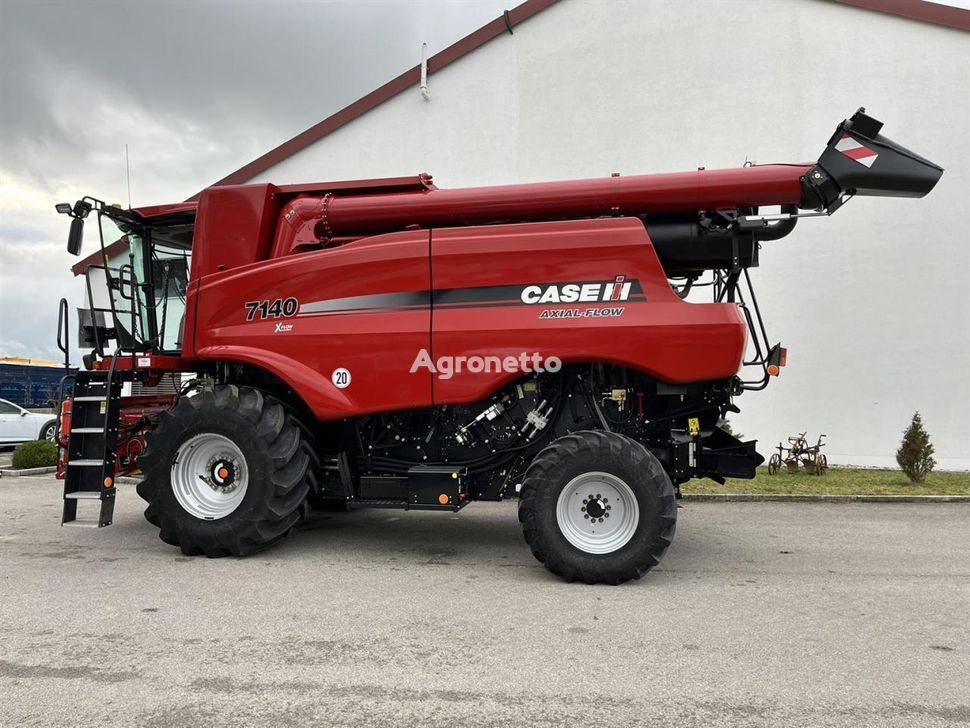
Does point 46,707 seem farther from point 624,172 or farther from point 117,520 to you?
point 624,172

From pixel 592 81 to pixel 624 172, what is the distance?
1.81 meters

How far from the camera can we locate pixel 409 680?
3627mm

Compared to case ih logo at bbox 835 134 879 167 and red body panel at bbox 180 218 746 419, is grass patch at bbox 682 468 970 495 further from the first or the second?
case ih logo at bbox 835 134 879 167

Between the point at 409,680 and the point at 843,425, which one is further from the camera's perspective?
the point at 843,425

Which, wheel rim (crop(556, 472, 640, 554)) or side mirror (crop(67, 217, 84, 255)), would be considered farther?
side mirror (crop(67, 217, 84, 255))

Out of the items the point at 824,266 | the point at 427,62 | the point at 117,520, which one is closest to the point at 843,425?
the point at 824,266

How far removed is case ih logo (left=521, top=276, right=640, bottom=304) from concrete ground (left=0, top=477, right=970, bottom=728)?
2.29m

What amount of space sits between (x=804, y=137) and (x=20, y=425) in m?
17.4

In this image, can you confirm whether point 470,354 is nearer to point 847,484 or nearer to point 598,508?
point 598,508

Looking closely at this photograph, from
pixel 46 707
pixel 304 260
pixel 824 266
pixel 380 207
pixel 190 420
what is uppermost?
pixel 824 266

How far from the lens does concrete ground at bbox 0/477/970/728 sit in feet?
10.9

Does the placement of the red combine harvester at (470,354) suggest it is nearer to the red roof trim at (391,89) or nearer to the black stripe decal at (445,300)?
the black stripe decal at (445,300)

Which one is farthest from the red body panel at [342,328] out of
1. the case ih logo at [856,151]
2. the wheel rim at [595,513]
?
the case ih logo at [856,151]

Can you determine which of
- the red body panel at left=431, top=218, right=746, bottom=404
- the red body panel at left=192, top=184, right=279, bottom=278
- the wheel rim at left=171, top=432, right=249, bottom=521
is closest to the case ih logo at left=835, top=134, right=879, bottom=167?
the red body panel at left=431, top=218, right=746, bottom=404
